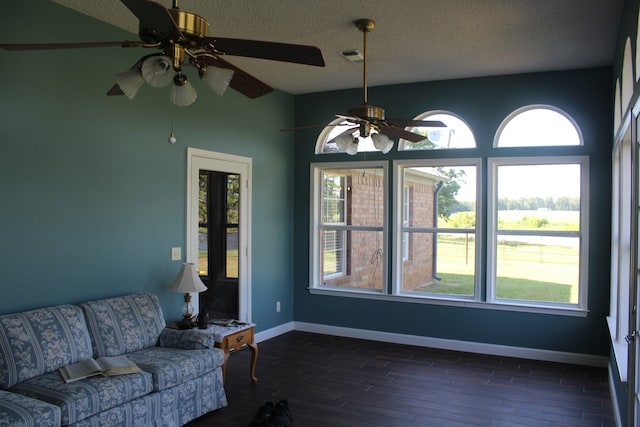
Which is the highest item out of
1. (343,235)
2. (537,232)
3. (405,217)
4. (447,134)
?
(447,134)

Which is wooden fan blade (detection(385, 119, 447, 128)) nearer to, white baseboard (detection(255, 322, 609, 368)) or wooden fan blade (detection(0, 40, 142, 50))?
wooden fan blade (detection(0, 40, 142, 50))

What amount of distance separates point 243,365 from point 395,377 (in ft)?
4.96

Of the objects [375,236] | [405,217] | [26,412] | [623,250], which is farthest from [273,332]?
[623,250]

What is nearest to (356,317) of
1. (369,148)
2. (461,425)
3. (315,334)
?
(315,334)

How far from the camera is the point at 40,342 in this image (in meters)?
3.18

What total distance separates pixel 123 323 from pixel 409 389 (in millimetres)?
2468

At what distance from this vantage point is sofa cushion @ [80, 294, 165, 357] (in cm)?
360

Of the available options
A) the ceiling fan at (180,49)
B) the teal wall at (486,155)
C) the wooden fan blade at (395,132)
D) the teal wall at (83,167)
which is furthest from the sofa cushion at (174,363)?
the teal wall at (486,155)

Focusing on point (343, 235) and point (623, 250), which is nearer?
point (623, 250)

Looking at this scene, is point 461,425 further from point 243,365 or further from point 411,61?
point 411,61

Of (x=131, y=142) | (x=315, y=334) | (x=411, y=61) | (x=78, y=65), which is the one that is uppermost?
(x=411, y=61)

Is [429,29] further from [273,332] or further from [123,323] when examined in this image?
[273,332]

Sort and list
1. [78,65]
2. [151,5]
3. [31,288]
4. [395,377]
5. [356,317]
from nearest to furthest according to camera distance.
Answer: [151,5]
[31,288]
[78,65]
[395,377]
[356,317]

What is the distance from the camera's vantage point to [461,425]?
3.70 metres
